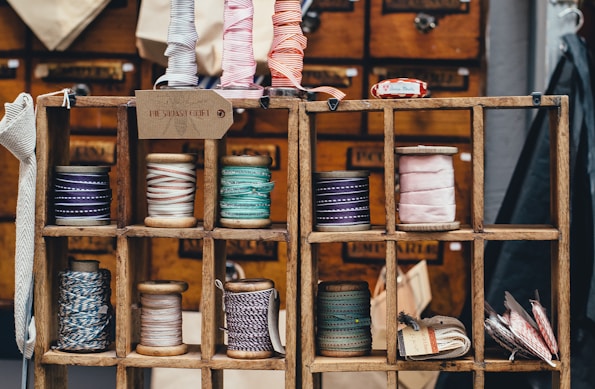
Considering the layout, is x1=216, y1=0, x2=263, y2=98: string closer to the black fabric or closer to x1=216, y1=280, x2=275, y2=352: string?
x1=216, y1=280, x2=275, y2=352: string

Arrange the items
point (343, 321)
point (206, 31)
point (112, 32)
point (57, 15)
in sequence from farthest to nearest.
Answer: point (112, 32)
point (57, 15)
point (206, 31)
point (343, 321)

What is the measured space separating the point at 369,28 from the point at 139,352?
2.14m

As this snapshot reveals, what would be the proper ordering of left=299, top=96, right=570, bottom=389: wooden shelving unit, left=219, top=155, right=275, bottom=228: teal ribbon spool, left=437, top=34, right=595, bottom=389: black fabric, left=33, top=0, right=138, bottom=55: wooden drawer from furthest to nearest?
left=33, top=0, right=138, bottom=55: wooden drawer → left=437, top=34, right=595, bottom=389: black fabric → left=219, top=155, right=275, bottom=228: teal ribbon spool → left=299, top=96, right=570, bottom=389: wooden shelving unit

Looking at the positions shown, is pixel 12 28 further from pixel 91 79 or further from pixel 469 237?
pixel 469 237

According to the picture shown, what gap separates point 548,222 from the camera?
3.35 m

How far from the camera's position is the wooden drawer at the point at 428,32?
13.3 ft

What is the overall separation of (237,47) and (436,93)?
1.70 meters

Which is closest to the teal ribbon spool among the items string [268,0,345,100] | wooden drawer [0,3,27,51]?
string [268,0,345,100]

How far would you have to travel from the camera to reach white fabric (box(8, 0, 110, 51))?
4055 millimetres

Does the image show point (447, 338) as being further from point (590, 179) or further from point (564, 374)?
point (590, 179)

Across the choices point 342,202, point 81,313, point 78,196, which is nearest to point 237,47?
point 342,202

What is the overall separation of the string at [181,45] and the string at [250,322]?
0.69 meters

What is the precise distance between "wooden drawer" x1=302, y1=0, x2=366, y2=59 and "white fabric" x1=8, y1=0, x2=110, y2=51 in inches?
40.9

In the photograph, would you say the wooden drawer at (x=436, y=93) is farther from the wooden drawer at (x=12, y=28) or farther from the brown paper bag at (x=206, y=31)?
the wooden drawer at (x=12, y=28)
